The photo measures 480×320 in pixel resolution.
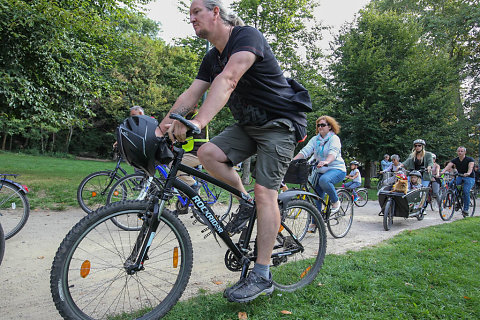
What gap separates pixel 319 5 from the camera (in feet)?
57.9

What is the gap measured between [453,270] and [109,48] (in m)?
12.5

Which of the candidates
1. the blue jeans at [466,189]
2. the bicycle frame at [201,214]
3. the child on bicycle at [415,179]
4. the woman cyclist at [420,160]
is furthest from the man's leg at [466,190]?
the bicycle frame at [201,214]

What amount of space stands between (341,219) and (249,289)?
3.50m

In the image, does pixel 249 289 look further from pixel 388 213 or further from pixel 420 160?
pixel 420 160

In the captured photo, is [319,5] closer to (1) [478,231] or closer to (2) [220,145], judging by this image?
(1) [478,231]

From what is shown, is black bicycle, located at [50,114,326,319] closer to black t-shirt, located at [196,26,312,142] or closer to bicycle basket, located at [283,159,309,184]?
black t-shirt, located at [196,26,312,142]

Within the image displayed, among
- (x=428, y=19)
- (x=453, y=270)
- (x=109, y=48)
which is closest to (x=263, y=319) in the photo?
(x=453, y=270)

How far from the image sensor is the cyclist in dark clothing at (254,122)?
224 cm

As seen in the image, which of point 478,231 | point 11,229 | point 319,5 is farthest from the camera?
point 319,5

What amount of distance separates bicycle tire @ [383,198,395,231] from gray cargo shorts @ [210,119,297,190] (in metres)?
4.61

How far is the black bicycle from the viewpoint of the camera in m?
1.82

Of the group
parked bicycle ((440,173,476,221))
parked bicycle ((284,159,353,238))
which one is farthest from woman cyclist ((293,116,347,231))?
parked bicycle ((440,173,476,221))

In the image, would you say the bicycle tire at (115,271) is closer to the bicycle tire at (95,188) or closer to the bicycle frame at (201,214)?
the bicycle frame at (201,214)

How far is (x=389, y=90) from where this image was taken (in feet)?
53.1
